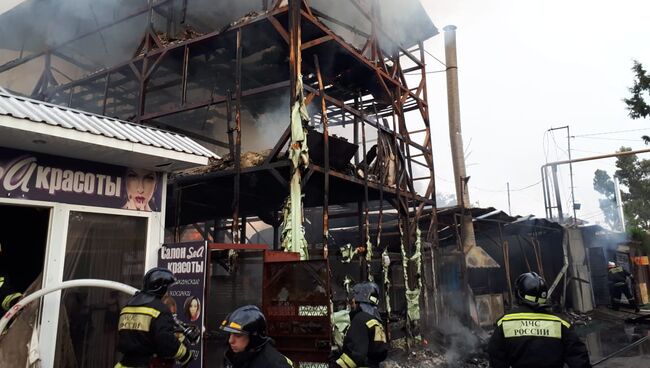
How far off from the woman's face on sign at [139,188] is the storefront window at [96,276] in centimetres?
18

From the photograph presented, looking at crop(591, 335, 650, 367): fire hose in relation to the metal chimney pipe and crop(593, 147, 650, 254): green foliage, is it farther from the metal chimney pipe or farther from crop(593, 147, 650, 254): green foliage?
crop(593, 147, 650, 254): green foliage

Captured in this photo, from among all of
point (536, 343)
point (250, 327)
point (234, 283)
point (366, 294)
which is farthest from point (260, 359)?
point (234, 283)

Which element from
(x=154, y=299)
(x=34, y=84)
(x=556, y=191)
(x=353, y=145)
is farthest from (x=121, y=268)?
(x=556, y=191)

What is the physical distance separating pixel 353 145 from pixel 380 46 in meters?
3.52

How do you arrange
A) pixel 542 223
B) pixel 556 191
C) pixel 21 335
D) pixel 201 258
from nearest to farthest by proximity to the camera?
pixel 21 335
pixel 201 258
pixel 542 223
pixel 556 191

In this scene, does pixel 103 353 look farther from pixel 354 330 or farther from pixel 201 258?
pixel 354 330

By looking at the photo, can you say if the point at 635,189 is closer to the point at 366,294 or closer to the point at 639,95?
the point at 639,95

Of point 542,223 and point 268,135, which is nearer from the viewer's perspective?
point 268,135

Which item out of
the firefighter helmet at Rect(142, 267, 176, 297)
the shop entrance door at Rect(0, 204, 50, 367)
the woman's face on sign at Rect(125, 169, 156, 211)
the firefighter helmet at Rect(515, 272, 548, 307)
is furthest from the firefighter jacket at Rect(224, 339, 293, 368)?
the shop entrance door at Rect(0, 204, 50, 367)

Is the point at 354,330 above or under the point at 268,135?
under

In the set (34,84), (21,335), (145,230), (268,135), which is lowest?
(21,335)

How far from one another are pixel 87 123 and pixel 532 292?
4.88 metres

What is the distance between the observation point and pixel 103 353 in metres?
5.38

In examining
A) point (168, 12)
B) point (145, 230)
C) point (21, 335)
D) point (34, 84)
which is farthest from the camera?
point (34, 84)
